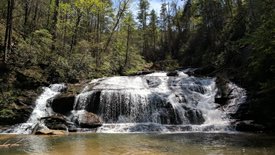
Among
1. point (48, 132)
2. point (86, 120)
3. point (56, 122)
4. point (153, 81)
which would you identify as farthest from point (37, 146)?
point (153, 81)

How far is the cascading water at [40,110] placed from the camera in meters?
18.8

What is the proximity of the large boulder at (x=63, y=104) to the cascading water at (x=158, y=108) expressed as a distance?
0.40 metres

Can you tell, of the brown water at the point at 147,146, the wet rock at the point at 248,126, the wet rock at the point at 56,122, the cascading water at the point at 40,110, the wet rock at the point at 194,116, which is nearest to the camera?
the brown water at the point at 147,146

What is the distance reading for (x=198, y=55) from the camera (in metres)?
41.9

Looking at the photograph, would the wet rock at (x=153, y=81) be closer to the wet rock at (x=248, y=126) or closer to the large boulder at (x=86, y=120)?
the large boulder at (x=86, y=120)

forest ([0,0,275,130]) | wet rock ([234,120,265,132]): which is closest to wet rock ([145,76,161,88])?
forest ([0,0,275,130])

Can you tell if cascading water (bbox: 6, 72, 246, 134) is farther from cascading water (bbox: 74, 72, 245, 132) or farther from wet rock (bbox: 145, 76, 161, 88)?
wet rock (bbox: 145, 76, 161, 88)

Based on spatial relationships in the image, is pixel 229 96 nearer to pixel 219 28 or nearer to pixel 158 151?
pixel 158 151

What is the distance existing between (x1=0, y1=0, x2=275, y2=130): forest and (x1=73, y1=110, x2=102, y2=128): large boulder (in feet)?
13.6

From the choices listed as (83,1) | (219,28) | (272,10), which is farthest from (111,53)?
(272,10)

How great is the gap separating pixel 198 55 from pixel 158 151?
1252 inches

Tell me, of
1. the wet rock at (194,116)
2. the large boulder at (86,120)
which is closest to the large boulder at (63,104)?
the large boulder at (86,120)

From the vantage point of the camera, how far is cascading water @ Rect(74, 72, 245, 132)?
1917cm

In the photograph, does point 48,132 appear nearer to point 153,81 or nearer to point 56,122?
point 56,122
